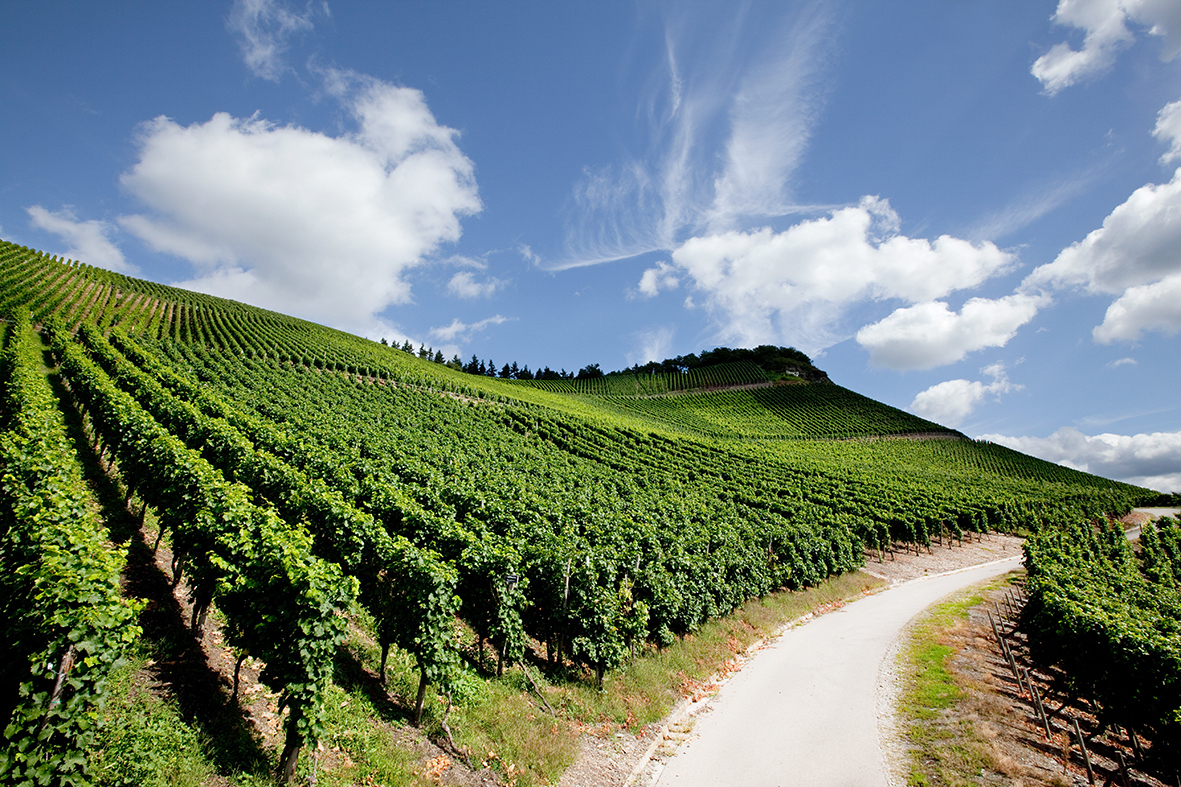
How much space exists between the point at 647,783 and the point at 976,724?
893 cm

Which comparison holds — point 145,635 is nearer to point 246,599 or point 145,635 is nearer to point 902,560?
point 246,599

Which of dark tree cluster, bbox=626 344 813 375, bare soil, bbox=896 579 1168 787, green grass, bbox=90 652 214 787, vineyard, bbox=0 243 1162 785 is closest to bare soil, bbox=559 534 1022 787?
vineyard, bbox=0 243 1162 785

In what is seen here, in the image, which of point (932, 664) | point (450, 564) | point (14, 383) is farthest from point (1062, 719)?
point (14, 383)

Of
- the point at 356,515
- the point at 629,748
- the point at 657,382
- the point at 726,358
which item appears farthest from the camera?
the point at 726,358

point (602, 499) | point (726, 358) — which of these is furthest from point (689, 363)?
point (602, 499)

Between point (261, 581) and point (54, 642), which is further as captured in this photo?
point (261, 581)

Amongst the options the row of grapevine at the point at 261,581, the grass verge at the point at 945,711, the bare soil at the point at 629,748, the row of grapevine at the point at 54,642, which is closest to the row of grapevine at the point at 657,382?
the grass verge at the point at 945,711

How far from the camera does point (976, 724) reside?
471 inches

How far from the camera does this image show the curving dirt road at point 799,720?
1016 centimetres

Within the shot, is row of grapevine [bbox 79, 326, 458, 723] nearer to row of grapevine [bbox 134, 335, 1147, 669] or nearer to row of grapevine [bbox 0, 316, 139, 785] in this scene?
row of grapevine [bbox 134, 335, 1147, 669]

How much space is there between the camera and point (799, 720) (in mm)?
12289

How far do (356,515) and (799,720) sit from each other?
13.3 m

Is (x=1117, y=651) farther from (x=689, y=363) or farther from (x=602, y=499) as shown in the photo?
(x=689, y=363)

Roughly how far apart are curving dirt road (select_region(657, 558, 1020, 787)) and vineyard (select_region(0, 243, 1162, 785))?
284 cm
